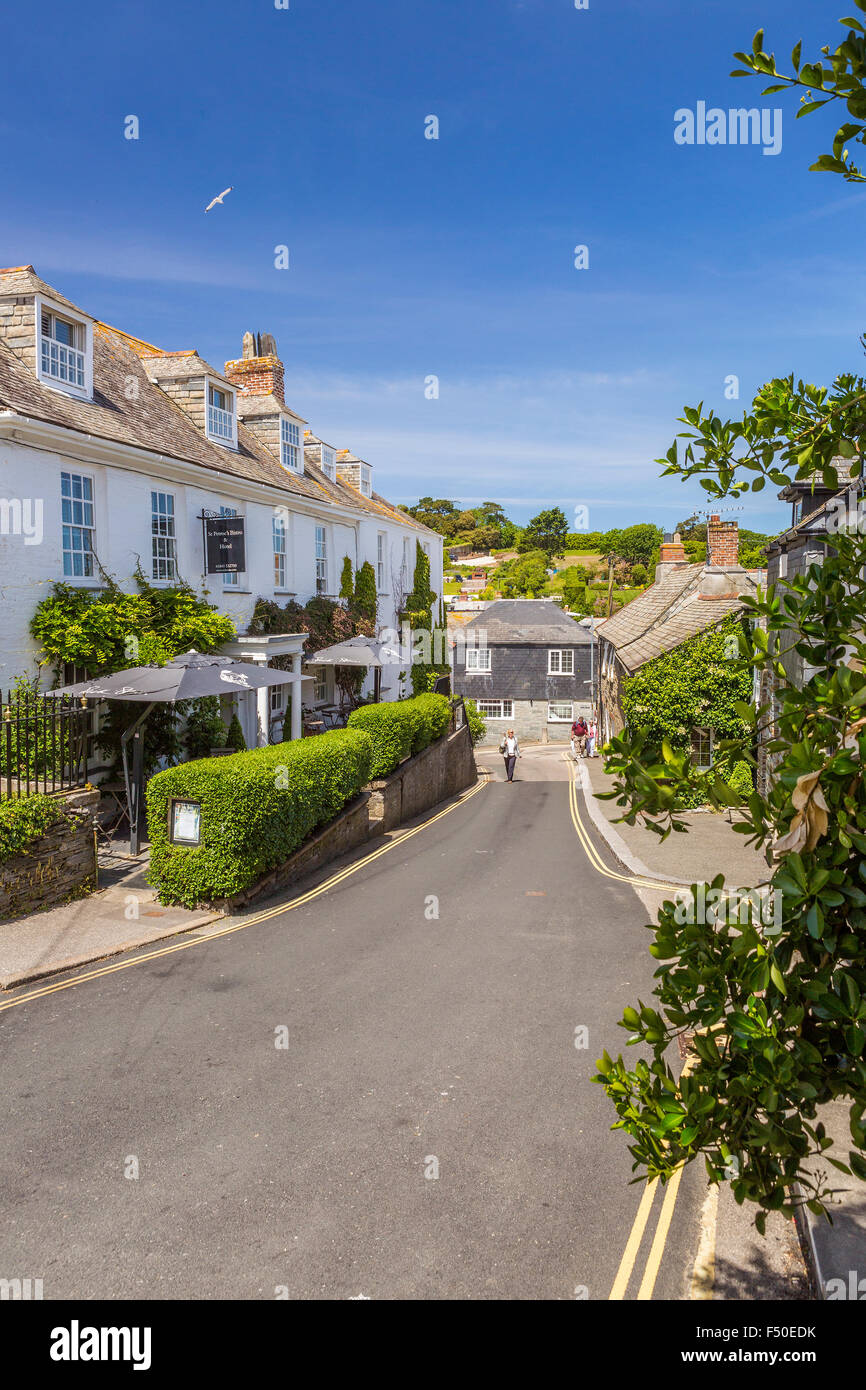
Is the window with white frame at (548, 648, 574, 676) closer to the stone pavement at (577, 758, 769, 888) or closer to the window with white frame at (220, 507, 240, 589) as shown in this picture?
the stone pavement at (577, 758, 769, 888)

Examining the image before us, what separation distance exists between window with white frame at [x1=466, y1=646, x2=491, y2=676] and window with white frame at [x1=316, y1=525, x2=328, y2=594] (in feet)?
87.0

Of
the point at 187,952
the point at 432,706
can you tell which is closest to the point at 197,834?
the point at 187,952

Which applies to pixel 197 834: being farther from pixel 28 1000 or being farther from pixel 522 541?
pixel 522 541

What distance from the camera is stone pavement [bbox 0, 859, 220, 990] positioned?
9.21m

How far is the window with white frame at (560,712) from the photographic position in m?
51.8

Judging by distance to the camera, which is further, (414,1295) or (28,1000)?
(28,1000)

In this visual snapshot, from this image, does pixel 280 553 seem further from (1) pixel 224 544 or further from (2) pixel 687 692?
(2) pixel 687 692

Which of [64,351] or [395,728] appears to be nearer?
[64,351]

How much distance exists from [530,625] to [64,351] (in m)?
40.4

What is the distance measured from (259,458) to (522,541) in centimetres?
13660

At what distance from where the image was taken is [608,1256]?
4.98 metres

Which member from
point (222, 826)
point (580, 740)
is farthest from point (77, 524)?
point (580, 740)

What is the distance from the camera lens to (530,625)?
5372cm

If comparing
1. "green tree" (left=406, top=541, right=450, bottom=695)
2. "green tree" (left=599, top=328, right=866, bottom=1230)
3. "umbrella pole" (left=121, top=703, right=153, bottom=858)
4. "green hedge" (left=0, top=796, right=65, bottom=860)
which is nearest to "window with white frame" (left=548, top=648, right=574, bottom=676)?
"green tree" (left=406, top=541, right=450, bottom=695)
